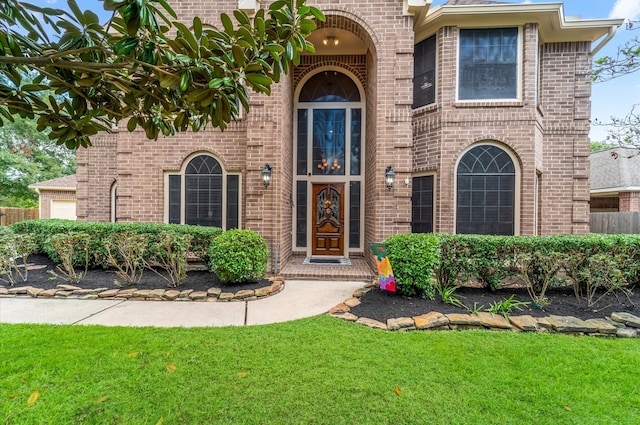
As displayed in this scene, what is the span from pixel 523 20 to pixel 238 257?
827 cm

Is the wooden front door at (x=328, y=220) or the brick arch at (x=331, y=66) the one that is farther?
the wooden front door at (x=328, y=220)

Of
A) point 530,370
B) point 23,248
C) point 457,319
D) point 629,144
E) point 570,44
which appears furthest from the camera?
point 570,44

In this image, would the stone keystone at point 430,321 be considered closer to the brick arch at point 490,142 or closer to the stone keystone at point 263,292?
the stone keystone at point 263,292

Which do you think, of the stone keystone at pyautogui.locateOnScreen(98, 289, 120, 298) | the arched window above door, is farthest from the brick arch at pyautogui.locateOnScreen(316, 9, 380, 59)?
the stone keystone at pyautogui.locateOnScreen(98, 289, 120, 298)

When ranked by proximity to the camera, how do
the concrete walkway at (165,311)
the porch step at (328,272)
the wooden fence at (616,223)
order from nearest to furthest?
the concrete walkway at (165,311) → the porch step at (328,272) → the wooden fence at (616,223)

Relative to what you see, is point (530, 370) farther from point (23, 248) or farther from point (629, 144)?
point (23, 248)

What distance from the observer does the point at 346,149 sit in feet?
25.9

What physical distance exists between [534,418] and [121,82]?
3716 mm

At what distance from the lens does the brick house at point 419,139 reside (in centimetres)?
596

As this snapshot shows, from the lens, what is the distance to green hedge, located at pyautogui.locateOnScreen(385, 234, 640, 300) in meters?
4.06

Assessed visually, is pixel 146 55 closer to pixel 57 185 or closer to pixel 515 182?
pixel 515 182

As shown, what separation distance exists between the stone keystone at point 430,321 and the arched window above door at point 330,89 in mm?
6413

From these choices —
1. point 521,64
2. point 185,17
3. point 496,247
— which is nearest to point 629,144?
point 496,247

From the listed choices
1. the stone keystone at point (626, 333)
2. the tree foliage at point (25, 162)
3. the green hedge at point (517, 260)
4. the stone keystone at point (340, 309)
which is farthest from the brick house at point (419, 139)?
the tree foliage at point (25, 162)
